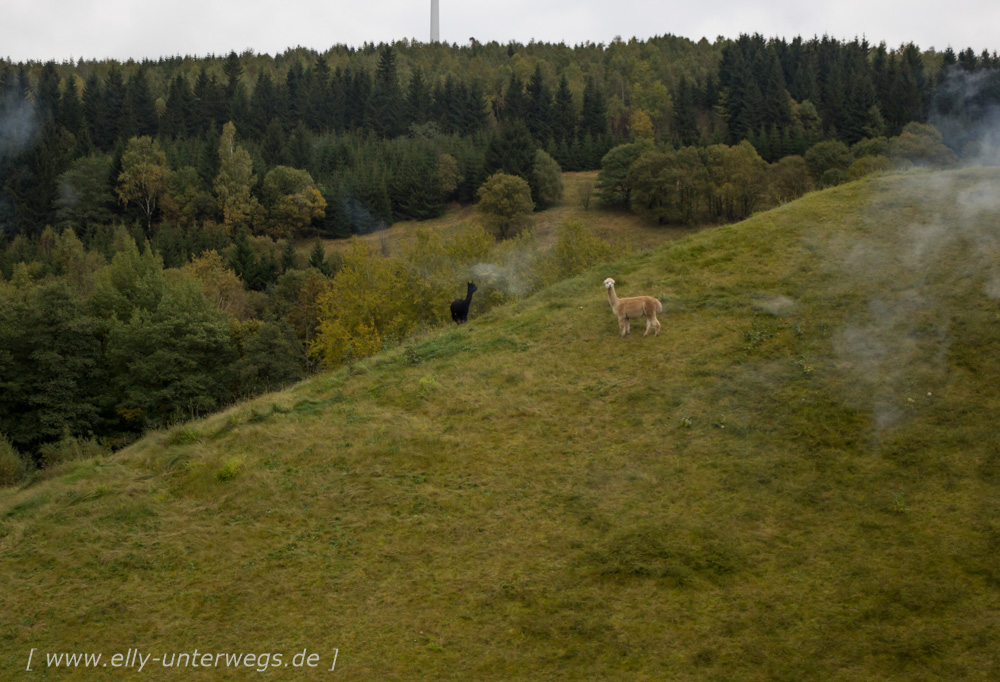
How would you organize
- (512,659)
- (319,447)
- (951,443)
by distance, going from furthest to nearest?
(319,447) → (951,443) → (512,659)

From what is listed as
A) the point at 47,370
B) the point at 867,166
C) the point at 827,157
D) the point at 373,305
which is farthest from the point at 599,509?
the point at 827,157

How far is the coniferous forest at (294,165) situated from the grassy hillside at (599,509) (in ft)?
59.9

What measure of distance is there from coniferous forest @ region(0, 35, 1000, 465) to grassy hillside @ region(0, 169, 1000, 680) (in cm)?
1825

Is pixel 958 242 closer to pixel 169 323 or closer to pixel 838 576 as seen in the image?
pixel 838 576

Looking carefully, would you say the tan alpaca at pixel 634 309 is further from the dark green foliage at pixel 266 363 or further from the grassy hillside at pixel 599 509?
the dark green foliage at pixel 266 363

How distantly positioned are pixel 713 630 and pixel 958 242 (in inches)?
550

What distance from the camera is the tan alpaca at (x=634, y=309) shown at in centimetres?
1853

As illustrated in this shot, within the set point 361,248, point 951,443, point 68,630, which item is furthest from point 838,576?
point 361,248

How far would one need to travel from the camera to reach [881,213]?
73.6 ft

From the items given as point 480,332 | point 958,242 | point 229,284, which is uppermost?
point 958,242

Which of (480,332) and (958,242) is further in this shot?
(480,332)

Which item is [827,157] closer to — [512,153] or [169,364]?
[512,153]

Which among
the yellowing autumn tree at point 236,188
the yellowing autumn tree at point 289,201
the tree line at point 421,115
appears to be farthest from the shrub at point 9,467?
the tree line at point 421,115

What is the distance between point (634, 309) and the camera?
18.7 m
